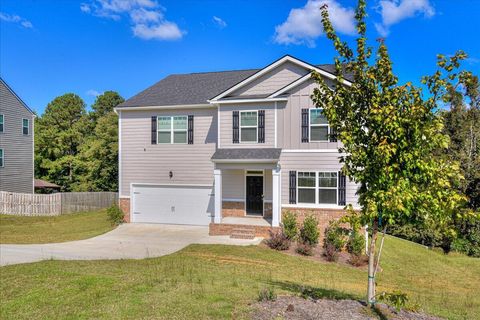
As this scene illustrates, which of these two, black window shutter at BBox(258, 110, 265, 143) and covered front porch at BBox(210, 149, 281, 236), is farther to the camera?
black window shutter at BBox(258, 110, 265, 143)

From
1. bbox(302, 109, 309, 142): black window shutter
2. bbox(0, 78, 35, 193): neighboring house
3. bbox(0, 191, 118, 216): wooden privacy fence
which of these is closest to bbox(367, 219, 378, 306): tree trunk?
bbox(302, 109, 309, 142): black window shutter

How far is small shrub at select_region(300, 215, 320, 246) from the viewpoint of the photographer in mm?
14945

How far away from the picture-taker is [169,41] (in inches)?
953

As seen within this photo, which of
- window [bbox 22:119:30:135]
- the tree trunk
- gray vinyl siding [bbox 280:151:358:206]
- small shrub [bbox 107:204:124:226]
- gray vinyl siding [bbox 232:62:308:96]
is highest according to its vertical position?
gray vinyl siding [bbox 232:62:308:96]

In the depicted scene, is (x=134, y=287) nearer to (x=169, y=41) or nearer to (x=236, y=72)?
(x=236, y=72)

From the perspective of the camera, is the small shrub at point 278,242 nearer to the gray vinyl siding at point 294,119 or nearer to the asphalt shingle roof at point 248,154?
the asphalt shingle roof at point 248,154

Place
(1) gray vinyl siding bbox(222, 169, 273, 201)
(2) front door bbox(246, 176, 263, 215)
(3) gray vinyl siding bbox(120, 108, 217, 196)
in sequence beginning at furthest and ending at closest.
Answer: (3) gray vinyl siding bbox(120, 108, 217, 196)
(2) front door bbox(246, 176, 263, 215)
(1) gray vinyl siding bbox(222, 169, 273, 201)

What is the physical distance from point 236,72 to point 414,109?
18.0m

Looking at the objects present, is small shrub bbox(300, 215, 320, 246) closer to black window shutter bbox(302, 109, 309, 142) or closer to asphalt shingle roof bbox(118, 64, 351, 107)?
black window shutter bbox(302, 109, 309, 142)

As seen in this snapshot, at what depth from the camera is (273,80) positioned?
17422 mm

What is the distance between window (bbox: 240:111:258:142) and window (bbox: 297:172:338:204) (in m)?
3.05

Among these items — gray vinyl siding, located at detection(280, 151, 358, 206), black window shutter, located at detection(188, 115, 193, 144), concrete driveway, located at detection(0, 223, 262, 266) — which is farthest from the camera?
black window shutter, located at detection(188, 115, 193, 144)

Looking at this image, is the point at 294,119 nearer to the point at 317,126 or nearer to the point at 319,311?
the point at 317,126

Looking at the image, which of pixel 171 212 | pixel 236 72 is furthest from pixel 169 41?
pixel 171 212
